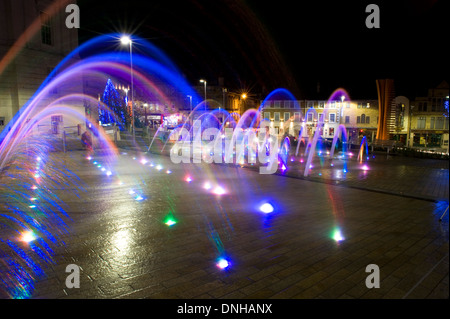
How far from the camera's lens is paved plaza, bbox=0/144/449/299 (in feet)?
13.9

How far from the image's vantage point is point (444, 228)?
671cm

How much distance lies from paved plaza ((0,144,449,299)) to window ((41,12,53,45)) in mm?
22148

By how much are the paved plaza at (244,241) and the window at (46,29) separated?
2215 cm

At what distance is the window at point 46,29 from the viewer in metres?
28.1

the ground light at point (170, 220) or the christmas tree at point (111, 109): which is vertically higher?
the christmas tree at point (111, 109)

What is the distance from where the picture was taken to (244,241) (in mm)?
5977

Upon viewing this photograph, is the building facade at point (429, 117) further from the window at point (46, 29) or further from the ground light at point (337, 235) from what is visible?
the window at point (46, 29)

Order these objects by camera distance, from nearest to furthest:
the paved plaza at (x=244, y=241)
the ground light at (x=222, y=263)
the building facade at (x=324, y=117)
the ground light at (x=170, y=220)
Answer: the paved plaza at (x=244, y=241), the ground light at (x=222, y=263), the ground light at (x=170, y=220), the building facade at (x=324, y=117)

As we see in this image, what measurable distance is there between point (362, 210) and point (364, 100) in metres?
48.9

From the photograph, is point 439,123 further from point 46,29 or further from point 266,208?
point 46,29

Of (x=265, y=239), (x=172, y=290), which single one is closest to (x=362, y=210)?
(x=265, y=239)

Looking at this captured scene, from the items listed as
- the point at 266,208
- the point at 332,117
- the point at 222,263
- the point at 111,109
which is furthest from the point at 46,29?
the point at 332,117

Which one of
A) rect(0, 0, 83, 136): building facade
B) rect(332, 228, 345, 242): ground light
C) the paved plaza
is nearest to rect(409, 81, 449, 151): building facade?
the paved plaza

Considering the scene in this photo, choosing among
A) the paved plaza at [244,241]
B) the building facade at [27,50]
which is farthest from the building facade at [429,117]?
the building facade at [27,50]
